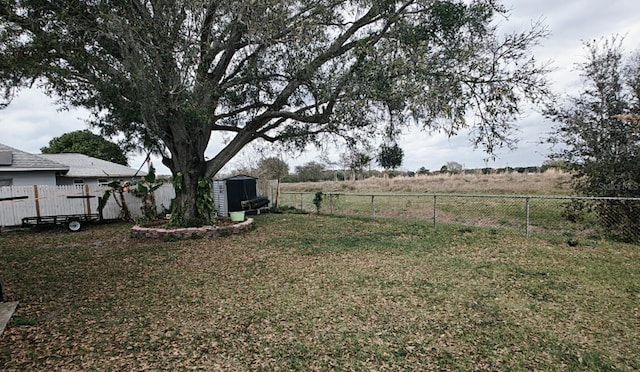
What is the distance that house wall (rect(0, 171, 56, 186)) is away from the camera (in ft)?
38.2

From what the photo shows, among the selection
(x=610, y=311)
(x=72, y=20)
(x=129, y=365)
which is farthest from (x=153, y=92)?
(x=610, y=311)

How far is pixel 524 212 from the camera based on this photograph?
11.1 metres

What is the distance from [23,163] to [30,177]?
0.56 metres

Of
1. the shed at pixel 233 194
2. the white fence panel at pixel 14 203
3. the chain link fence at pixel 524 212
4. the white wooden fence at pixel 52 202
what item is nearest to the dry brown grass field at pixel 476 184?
Answer: the chain link fence at pixel 524 212

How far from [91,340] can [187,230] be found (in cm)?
533

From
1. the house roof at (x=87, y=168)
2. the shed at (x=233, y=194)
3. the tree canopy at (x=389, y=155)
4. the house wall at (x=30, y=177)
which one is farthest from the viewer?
the house roof at (x=87, y=168)

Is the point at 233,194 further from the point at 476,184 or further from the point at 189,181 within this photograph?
the point at 476,184

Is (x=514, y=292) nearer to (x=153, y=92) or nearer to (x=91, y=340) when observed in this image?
(x=91, y=340)

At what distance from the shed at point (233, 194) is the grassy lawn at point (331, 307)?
18.9 ft

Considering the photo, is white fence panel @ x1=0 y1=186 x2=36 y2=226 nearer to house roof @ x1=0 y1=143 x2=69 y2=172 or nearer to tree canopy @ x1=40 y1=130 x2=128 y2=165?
house roof @ x1=0 y1=143 x2=69 y2=172

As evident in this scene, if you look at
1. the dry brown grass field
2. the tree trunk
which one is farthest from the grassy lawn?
the dry brown grass field

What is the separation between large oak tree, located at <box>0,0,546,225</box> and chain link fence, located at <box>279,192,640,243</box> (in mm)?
3017

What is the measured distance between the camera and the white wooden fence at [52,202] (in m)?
10.3

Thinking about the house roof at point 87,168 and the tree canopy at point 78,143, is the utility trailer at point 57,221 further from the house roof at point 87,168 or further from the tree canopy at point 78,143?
the tree canopy at point 78,143
